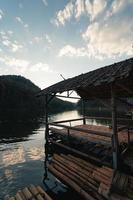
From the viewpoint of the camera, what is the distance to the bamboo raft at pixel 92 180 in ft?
22.5

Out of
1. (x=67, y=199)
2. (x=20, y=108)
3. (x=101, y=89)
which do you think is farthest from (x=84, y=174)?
(x=20, y=108)

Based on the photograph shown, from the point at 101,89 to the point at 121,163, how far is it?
18.9 feet

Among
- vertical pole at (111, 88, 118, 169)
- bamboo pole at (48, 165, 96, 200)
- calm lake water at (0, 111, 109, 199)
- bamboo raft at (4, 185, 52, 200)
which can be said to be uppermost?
vertical pole at (111, 88, 118, 169)

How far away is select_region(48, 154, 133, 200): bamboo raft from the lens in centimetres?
686

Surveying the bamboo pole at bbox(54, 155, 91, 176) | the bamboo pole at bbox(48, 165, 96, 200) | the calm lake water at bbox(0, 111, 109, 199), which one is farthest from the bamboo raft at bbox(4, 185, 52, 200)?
the bamboo pole at bbox(54, 155, 91, 176)

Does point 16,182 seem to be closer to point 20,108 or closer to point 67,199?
point 67,199

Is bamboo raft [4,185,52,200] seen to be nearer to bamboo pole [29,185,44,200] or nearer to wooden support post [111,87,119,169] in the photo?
bamboo pole [29,185,44,200]

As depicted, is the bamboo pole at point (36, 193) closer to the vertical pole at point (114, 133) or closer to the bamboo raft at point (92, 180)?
the bamboo raft at point (92, 180)

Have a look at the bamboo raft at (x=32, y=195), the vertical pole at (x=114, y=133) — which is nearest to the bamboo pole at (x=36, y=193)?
the bamboo raft at (x=32, y=195)

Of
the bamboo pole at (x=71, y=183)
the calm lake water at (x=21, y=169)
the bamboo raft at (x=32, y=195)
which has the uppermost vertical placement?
the bamboo raft at (x=32, y=195)

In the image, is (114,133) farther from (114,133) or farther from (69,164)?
(69,164)

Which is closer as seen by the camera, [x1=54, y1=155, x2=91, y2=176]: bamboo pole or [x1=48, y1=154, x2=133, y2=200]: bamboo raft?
[x1=48, y1=154, x2=133, y2=200]: bamboo raft

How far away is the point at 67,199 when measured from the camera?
8984 millimetres

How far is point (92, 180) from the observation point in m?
8.59
